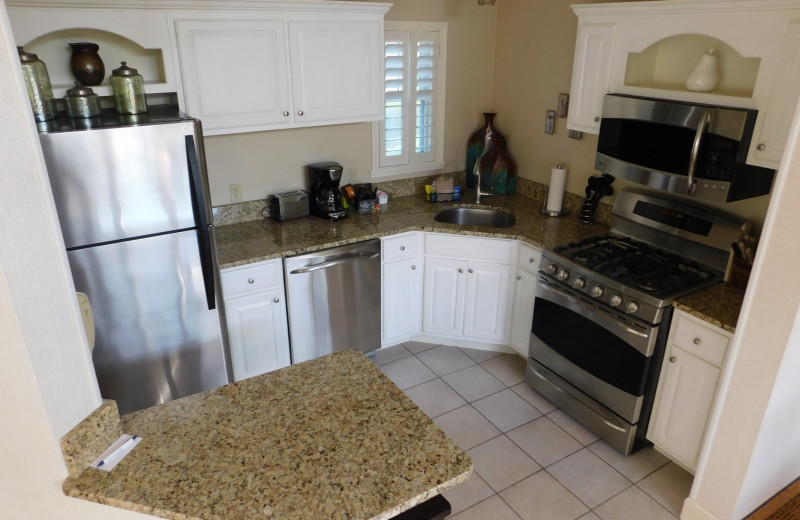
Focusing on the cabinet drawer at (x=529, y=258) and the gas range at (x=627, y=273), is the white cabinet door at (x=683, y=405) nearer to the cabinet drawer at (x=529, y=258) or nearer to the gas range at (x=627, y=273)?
the gas range at (x=627, y=273)

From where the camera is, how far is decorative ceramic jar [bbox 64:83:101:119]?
2350 millimetres

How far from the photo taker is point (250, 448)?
152 cm

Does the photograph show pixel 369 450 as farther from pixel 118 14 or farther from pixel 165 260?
pixel 118 14

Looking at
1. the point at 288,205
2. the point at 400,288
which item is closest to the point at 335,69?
the point at 288,205

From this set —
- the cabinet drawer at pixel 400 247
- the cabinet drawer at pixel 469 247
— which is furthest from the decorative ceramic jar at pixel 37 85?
the cabinet drawer at pixel 469 247

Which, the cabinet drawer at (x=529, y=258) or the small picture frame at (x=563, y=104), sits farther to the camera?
the small picture frame at (x=563, y=104)

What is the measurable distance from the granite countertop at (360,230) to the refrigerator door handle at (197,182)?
431mm

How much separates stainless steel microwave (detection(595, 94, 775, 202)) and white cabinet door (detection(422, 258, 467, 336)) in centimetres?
114

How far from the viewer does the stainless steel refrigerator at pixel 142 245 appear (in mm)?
2207

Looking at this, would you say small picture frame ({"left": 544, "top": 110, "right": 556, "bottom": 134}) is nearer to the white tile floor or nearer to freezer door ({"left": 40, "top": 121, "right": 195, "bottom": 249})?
the white tile floor

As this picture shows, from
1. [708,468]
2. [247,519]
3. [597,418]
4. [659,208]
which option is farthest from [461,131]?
[247,519]

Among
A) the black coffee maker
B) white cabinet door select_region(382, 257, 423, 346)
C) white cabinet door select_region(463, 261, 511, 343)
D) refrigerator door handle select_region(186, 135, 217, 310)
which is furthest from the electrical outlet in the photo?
white cabinet door select_region(463, 261, 511, 343)

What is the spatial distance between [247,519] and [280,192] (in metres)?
2.53

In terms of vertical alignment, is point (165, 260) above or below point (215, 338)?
above
